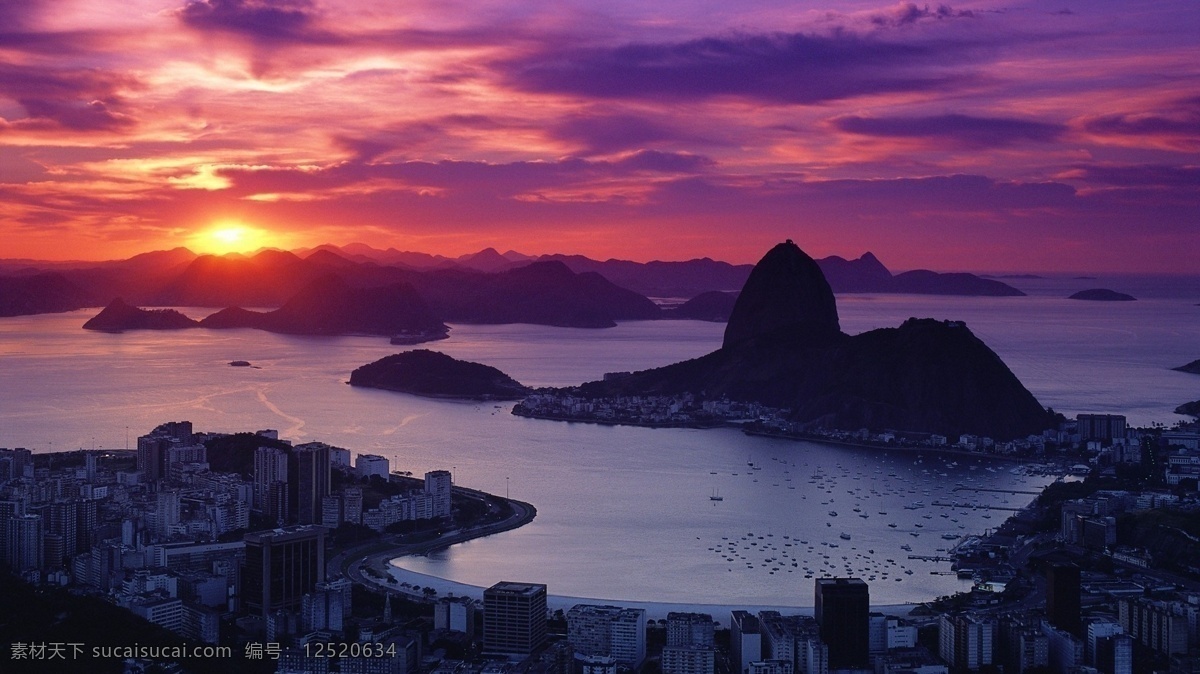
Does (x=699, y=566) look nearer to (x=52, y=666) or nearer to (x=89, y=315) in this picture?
(x=52, y=666)

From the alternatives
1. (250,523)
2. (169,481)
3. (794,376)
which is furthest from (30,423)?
(794,376)

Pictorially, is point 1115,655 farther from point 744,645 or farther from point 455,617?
point 455,617

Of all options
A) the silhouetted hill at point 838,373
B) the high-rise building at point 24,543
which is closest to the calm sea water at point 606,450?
the silhouetted hill at point 838,373

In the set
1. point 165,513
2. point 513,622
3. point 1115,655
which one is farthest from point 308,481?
point 1115,655

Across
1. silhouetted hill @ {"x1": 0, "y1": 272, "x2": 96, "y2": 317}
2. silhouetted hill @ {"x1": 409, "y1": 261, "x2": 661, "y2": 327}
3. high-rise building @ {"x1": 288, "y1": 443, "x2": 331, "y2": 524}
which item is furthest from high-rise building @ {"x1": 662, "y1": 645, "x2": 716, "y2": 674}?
silhouetted hill @ {"x1": 0, "y1": 272, "x2": 96, "y2": 317}

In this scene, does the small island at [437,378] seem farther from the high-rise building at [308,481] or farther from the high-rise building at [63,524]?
the high-rise building at [63,524]

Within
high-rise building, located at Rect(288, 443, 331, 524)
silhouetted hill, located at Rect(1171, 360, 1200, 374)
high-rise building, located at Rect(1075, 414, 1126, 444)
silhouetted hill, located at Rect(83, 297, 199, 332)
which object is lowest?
high-rise building, located at Rect(288, 443, 331, 524)

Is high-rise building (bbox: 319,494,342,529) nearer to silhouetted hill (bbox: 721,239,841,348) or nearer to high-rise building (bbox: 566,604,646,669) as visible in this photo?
high-rise building (bbox: 566,604,646,669)
